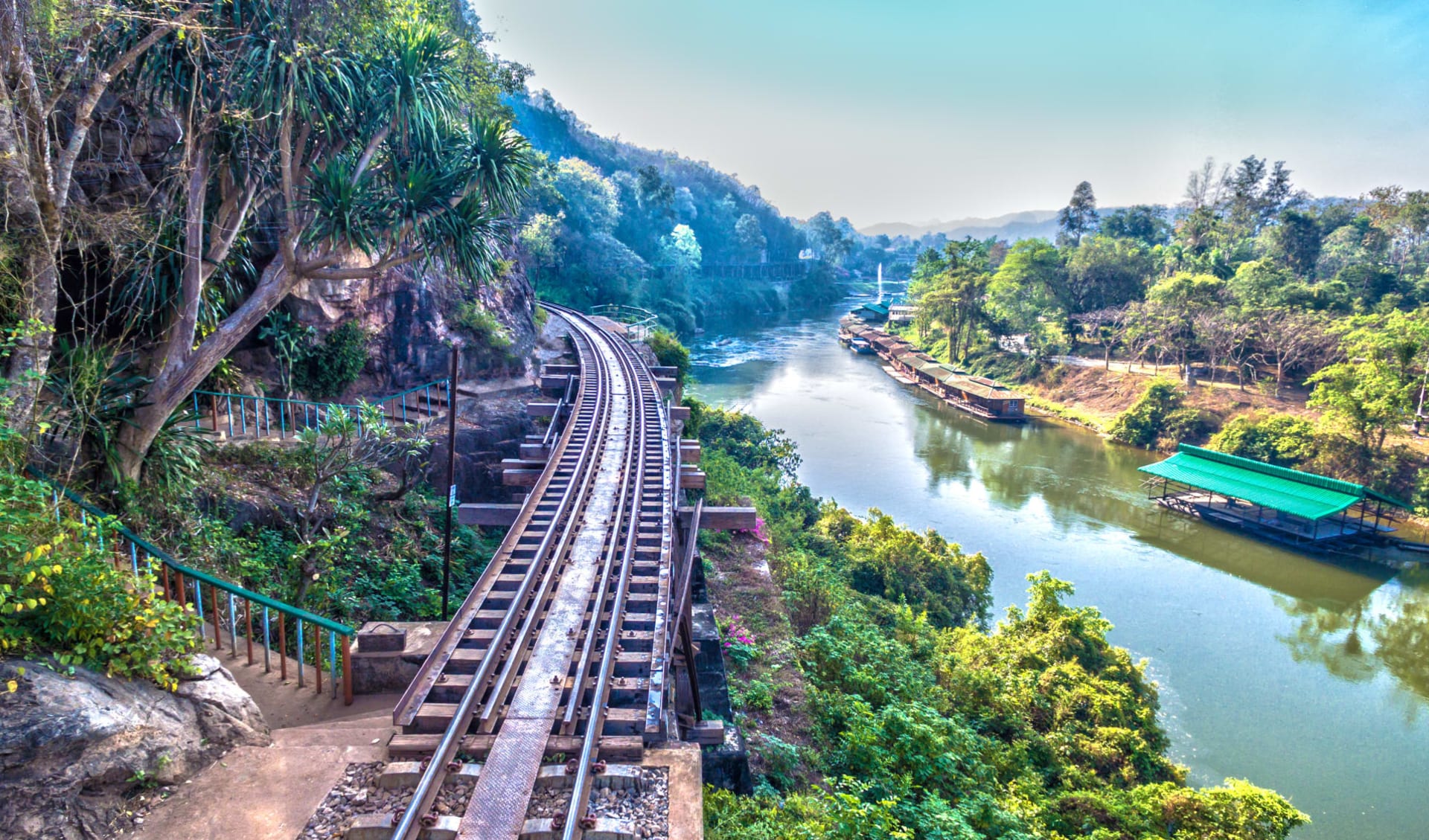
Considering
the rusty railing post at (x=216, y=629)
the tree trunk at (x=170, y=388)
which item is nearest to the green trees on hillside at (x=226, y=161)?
the tree trunk at (x=170, y=388)

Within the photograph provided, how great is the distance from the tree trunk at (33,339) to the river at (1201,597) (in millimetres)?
18103

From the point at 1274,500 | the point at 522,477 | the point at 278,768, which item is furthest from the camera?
the point at 1274,500

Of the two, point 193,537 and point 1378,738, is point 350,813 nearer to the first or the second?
point 193,537

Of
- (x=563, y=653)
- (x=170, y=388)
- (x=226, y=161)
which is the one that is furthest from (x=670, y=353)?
(x=563, y=653)

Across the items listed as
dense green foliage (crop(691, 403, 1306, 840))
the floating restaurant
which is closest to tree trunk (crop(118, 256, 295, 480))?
dense green foliage (crop(691, 403, 1306, 840))

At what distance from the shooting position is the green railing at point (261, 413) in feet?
38.5

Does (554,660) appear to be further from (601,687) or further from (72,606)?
(72,606)

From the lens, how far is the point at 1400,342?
30406 mm

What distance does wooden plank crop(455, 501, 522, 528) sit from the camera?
40.0ft

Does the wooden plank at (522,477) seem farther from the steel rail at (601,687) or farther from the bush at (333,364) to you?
the bush at (333,364)

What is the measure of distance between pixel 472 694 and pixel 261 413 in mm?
9362

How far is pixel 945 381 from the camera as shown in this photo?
48375mm

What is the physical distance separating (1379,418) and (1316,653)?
15.7m

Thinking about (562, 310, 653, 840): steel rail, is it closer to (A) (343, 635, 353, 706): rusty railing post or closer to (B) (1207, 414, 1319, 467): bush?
(A) (343, 635, 353, 706): rusty railing post
